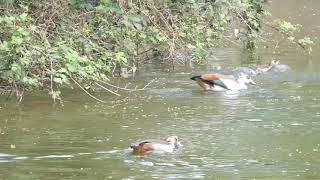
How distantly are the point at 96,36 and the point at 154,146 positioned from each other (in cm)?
601

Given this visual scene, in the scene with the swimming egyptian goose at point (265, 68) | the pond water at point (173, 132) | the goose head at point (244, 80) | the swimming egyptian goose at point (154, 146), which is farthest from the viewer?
the swimming egyptian goose at point (265, 68)

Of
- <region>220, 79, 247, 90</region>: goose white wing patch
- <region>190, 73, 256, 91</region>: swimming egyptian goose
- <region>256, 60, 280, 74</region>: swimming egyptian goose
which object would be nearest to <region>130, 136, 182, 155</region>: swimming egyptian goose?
<region>190, 73, 256, 91</region>: swimming egyptian goose

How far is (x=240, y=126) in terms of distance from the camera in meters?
10.8

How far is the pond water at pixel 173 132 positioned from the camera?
27.6 ft

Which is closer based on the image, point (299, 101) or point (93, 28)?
point (299, 101)

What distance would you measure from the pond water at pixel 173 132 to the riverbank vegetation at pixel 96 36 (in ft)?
1.69

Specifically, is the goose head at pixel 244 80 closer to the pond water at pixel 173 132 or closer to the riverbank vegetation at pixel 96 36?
the pond water at pixel 173 132

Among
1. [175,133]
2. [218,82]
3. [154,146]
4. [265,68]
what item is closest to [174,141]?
[154,146]

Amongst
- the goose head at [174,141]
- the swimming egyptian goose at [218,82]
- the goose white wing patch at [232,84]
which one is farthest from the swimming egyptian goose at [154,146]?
the goose white wing patch at [232,84]

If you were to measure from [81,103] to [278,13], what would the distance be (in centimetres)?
2188

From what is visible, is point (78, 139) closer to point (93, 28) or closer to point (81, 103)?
point (81, 103)

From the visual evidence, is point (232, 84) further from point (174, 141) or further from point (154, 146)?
point (154, 146)

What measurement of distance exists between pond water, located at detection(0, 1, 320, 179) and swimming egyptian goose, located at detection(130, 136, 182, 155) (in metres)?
0.07

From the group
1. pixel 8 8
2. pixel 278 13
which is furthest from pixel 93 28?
pixel 278 13
